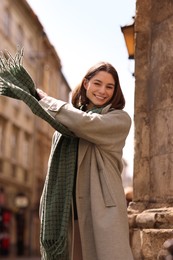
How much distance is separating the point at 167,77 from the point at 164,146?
0.57 metres

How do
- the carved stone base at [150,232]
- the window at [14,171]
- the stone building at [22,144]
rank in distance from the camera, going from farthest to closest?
1. the window at [14,171]
2. the stone building at [22,144]
3. the carved stone base at [150,232]

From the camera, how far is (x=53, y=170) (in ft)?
11.6

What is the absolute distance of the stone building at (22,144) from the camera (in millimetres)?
30475

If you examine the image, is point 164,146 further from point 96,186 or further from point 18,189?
point 18,189

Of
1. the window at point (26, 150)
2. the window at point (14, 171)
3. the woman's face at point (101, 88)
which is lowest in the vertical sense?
the woman's face at point (101, 88)

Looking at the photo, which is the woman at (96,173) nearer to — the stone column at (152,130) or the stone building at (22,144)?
the stone column at (152,130)

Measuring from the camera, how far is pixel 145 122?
530 centimetres

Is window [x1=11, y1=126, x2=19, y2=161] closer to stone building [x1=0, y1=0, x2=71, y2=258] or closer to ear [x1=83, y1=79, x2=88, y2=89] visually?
stone building [x1=0, y1=0, x2=71, y2=258]

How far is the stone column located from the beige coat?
122cm

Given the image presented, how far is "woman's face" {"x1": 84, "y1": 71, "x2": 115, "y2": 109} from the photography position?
368 cm

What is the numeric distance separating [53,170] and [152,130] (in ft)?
6.02

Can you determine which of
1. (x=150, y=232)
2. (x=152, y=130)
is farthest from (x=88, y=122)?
(x=152, y=130)

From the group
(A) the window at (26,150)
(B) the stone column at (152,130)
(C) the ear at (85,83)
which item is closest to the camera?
(C) the ear at (85,83)

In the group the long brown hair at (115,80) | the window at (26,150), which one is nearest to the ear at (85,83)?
the long brown hair at (115,80)
